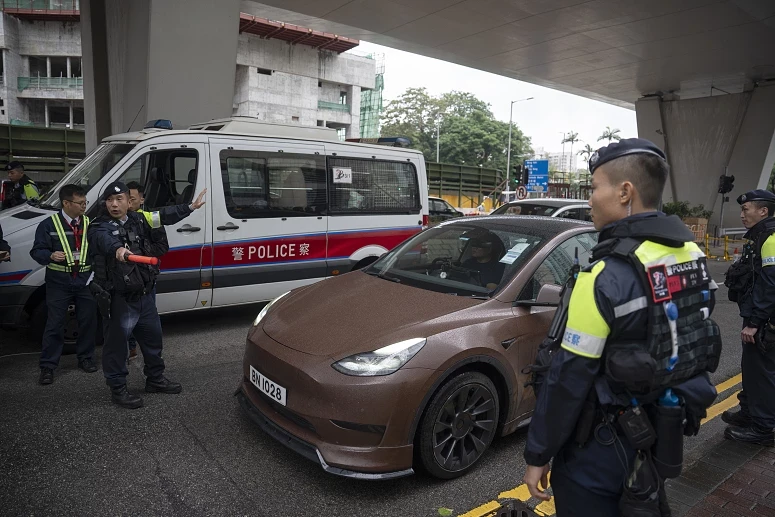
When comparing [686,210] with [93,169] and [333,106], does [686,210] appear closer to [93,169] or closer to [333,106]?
[93,169]

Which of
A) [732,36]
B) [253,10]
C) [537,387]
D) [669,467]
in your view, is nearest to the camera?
[669,467]

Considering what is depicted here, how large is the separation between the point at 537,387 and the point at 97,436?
312cm

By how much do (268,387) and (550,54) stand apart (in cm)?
1846

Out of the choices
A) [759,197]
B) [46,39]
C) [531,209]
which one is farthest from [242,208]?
[46,39]

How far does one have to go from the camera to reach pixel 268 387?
332 centimetres

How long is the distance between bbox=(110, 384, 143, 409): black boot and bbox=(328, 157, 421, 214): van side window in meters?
3.53

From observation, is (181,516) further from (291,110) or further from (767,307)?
(291,110)

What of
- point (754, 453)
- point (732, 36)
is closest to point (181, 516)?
point (754, 453)

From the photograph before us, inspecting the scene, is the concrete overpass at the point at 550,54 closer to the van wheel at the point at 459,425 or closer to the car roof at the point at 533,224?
the car roof at the point at 533,224

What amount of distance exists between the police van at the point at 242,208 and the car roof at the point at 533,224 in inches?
109

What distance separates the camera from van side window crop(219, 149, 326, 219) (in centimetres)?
626

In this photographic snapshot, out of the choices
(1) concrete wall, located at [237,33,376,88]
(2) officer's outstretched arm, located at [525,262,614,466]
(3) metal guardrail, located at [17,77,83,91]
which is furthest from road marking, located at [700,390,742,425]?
(3) metal guardrail, located at [17,77,83,91]

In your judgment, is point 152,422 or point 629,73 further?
point 629,73

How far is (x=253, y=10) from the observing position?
14711mm
